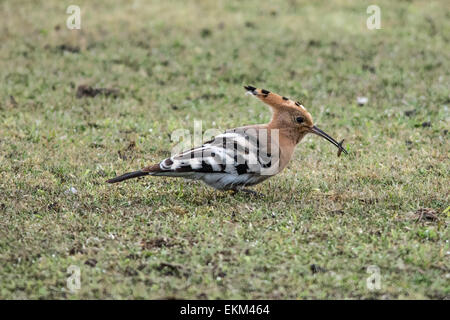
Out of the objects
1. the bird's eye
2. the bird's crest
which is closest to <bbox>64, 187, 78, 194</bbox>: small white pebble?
the bird's crest

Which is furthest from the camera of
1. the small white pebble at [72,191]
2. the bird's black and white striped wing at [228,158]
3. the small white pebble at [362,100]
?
the small white pebble at [362,100]

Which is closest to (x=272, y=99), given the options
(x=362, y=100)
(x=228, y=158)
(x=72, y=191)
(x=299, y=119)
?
(x=299, y=119)

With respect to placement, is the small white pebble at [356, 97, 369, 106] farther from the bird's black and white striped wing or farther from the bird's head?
the bird's black and white striped wing

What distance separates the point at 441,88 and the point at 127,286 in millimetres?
6222

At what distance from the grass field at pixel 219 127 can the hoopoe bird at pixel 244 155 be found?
0.78 ft

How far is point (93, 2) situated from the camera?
12508 millimetres

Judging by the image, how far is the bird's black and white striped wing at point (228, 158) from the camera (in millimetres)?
5426

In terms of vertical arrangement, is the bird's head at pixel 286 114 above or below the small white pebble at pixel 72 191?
above

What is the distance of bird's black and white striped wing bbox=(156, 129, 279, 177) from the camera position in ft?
17.8

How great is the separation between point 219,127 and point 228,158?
7.97 ft

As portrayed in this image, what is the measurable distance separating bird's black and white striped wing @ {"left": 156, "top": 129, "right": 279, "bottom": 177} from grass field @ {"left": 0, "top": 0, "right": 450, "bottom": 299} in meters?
0.30

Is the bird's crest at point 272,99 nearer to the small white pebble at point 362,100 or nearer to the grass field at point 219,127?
the grass field at point 219,127

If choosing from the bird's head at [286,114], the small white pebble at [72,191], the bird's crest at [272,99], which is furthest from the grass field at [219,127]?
the bird's crest at [272,99]
